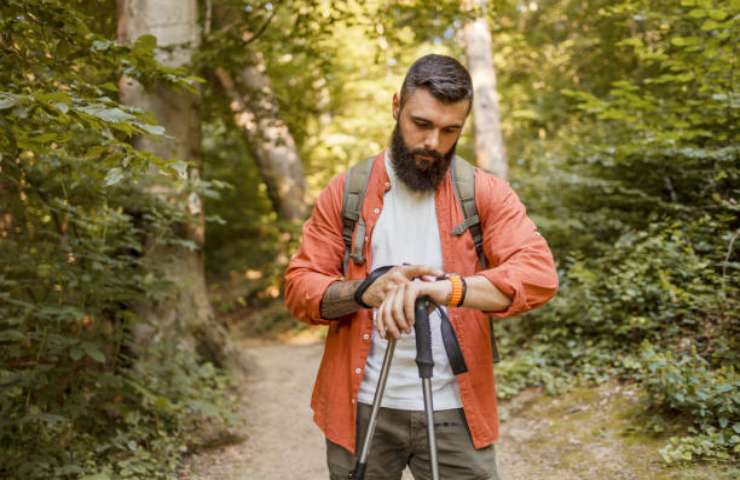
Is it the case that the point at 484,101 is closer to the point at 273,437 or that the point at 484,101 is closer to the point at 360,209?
the point at 273,437

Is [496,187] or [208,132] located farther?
[208,132]

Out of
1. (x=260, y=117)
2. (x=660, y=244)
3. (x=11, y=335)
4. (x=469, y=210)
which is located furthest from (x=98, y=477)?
(x=260, y=117)

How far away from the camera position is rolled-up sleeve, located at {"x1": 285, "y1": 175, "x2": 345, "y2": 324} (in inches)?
85.7

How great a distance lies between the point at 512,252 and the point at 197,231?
14.4ft

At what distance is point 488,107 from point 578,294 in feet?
11.8

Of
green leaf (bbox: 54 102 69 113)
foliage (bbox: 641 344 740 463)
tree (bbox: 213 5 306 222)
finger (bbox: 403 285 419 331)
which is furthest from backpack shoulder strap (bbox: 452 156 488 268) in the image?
tree (bbox: 213 5 306 222)

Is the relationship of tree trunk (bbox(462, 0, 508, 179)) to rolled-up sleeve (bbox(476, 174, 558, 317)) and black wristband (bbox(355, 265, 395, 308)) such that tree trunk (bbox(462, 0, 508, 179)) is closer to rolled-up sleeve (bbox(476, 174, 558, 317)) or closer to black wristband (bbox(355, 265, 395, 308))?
rolled-up sleeve (bbox(476, 174, 558, 317))

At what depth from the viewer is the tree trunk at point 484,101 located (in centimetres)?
851

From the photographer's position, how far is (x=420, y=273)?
196cm

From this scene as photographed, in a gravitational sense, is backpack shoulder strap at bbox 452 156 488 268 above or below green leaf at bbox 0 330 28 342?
above

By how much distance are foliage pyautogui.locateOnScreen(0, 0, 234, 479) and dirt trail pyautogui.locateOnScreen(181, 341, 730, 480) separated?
1.37 feet

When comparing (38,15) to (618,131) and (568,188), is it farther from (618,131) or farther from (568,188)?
(618,131)

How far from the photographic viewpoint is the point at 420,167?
2287mm

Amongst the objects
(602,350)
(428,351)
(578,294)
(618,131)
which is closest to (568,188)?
(618,131)
